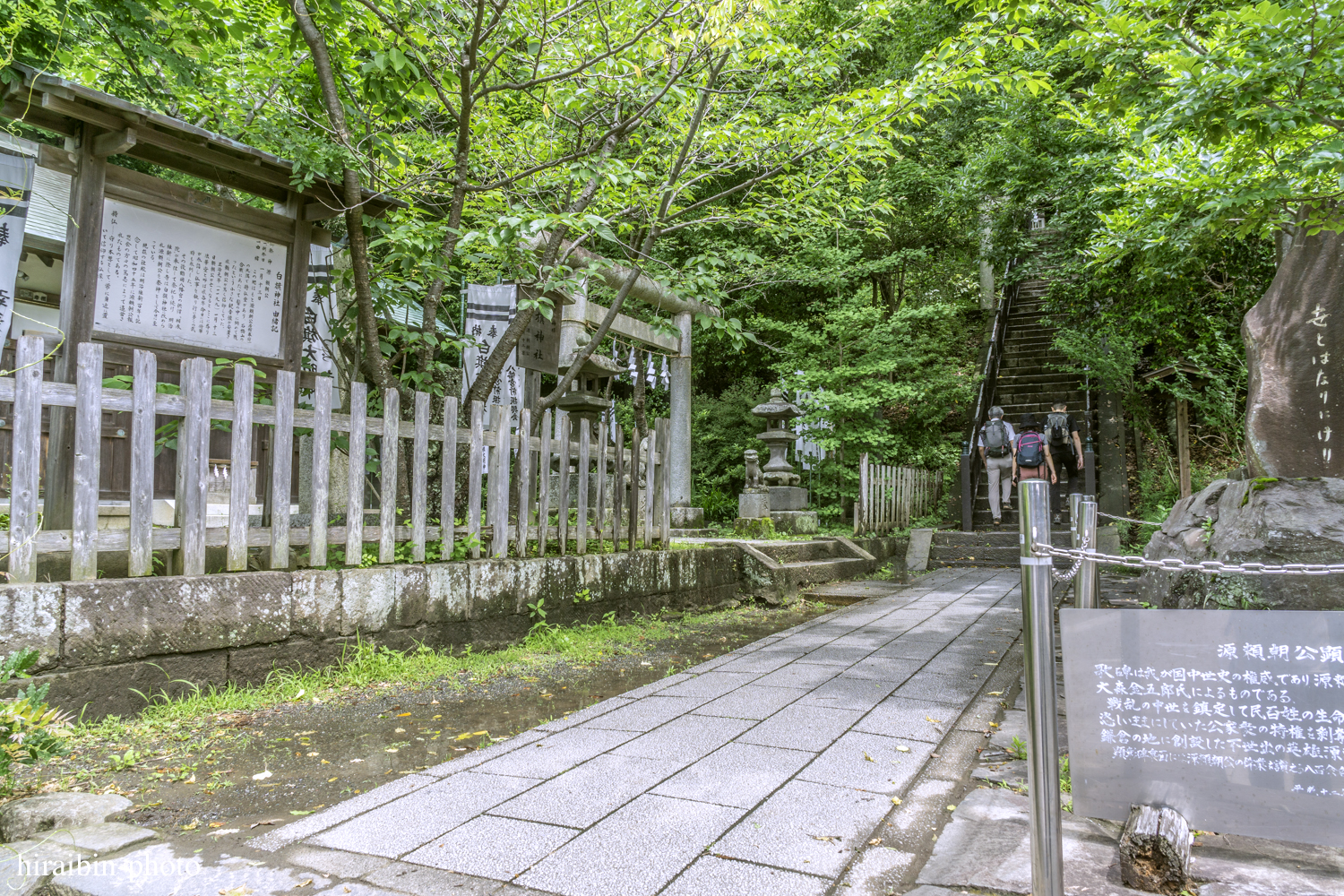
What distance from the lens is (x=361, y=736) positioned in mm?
3518

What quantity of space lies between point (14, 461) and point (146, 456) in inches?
18.9

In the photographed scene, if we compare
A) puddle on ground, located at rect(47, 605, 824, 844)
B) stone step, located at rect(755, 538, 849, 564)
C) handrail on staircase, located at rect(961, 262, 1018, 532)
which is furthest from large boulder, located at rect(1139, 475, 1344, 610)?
handrail on staircase, located at rect(961, 262, 1018, 532)

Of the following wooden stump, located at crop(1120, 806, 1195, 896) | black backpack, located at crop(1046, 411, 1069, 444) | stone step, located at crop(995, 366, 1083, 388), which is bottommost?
wooden stump, located at crop(1120, 806, 1195, 896)

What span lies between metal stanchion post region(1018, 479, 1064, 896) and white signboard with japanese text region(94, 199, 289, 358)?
4.90m

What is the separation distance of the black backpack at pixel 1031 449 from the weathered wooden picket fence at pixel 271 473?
743 cm

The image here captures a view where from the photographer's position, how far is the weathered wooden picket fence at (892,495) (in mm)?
11625

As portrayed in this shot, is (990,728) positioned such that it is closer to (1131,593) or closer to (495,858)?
(495,858)

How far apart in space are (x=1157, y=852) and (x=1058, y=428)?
11650 mm

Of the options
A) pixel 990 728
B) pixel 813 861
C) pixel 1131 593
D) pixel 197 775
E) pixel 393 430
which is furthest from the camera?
pixel 1131 593

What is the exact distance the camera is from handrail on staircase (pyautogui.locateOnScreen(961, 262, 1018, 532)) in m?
12.5

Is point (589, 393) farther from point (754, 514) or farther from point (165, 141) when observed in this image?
point (165, 141)

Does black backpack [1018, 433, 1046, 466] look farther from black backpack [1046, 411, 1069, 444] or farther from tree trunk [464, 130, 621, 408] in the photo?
tree trunk [464, 130, 621, 408]

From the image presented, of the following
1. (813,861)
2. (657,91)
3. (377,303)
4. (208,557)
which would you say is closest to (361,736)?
(208,557)

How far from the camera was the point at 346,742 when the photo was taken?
3443 mm
